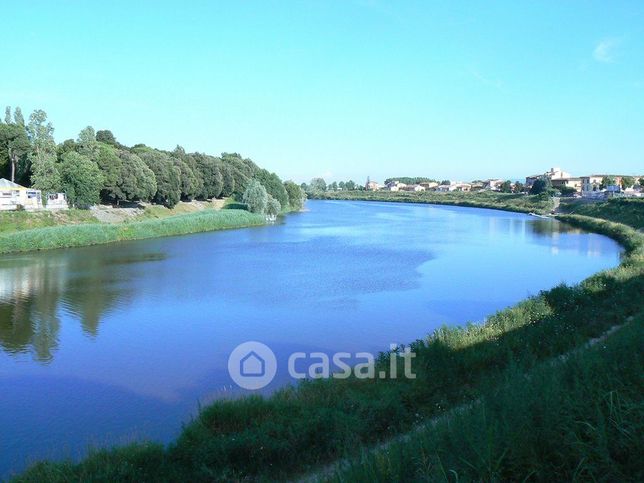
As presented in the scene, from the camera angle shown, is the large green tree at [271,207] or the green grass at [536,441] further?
the large green tree at [271,207]

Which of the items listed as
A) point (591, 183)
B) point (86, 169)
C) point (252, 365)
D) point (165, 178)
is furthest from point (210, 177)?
point (591, 183)

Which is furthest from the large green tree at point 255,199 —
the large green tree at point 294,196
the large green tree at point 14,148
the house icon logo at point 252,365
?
the house icon logo at point 252,365

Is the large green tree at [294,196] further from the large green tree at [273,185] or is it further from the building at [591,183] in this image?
the building at [591,183]

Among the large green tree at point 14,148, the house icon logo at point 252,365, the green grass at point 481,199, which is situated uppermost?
the large green tree at point 14,148

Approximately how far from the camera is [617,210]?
1618 inches

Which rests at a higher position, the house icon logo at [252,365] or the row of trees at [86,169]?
the row of trees at [86,169]

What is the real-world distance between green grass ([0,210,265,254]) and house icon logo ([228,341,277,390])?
17.9m

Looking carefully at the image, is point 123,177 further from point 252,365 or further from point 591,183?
point 591,183

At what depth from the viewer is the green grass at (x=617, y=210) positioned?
35.7 metres

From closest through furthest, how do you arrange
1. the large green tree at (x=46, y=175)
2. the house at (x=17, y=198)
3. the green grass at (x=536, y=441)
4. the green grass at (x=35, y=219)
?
1. the green grass at (x=536, y=441)
2. the green grass at (x=35, y=219)
3. the house at (x=17, y=198)
4. the large green tree at (x=46, y=175)

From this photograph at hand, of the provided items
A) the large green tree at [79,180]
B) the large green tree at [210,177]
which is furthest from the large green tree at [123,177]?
the large green tree at [210,177]

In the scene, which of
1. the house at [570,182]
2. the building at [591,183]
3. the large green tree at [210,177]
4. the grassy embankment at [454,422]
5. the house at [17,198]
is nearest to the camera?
the grassy embankment at [454,422]

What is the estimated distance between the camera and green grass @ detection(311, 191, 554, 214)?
61500 millimetres

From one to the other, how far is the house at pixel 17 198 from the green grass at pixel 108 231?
9.83 ft
